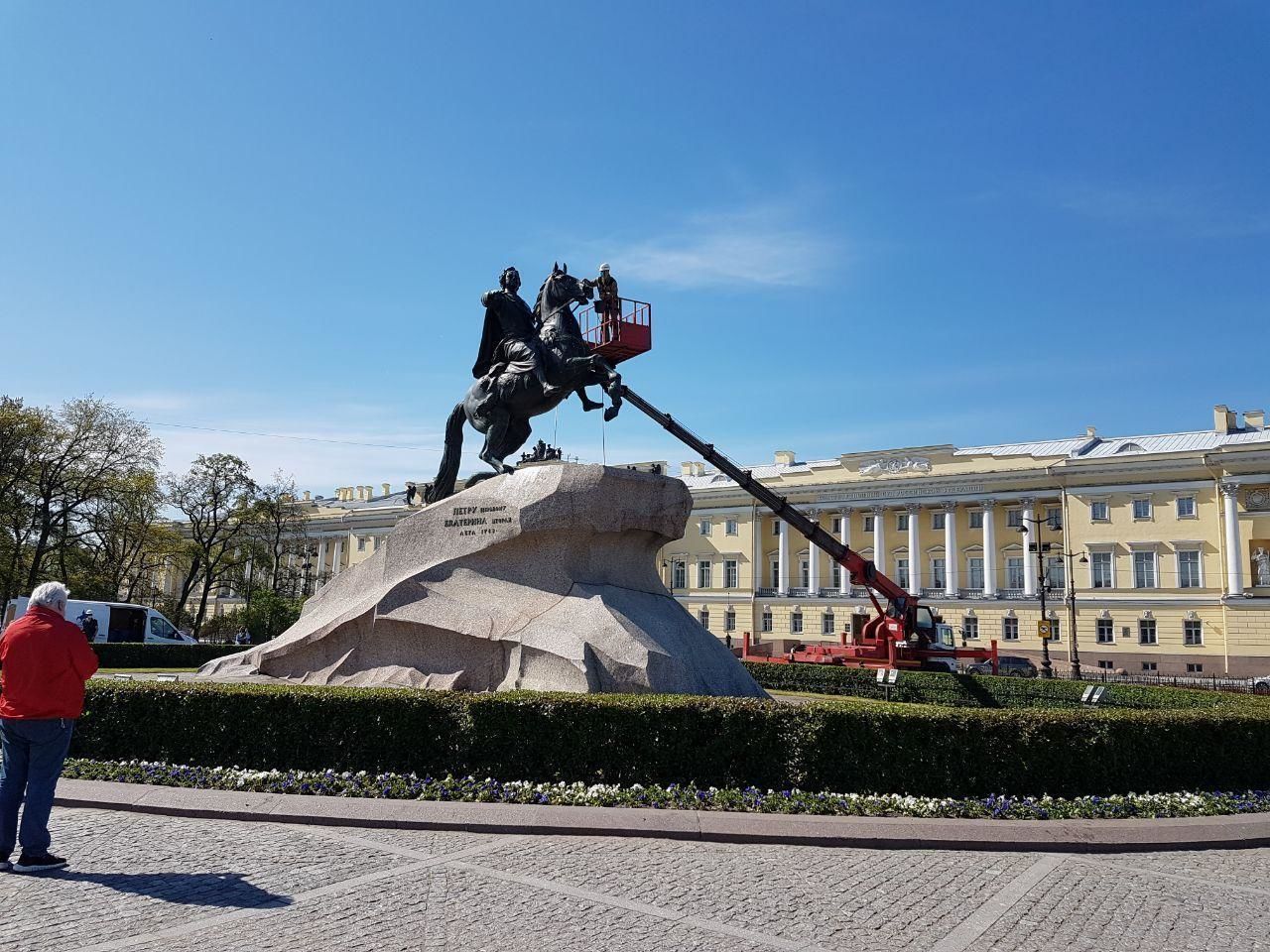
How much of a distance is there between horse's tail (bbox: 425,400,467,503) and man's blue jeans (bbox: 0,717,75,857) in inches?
385

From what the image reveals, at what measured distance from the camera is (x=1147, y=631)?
58875 mm

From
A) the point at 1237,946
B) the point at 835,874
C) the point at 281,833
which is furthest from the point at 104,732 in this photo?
the point at 1237,946

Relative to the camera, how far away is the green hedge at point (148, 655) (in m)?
28.1

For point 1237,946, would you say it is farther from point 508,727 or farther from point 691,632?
point 691,632

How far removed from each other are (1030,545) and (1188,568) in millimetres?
13617

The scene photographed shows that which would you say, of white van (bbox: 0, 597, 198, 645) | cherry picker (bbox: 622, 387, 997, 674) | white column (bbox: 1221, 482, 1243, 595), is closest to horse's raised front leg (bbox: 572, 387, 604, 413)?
cherry picker (bbox: 622, 387, 997, 674)

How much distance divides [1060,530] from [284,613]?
4732 centimetres

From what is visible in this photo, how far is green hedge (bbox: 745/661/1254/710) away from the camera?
67.4 feet

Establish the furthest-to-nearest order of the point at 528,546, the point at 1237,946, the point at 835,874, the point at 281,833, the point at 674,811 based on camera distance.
Result: the point at 528,546
the point at 674,811
the point at 281,833
the point at 835,874
the point at 1237,946

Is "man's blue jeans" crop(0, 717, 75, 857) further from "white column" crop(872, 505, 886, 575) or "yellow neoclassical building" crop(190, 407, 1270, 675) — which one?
"white column" crop(872, 505, 886, 575)

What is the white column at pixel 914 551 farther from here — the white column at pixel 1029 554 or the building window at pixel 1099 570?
the building window at pixel 1099 570

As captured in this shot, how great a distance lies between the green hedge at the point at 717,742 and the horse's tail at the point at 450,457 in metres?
6.59

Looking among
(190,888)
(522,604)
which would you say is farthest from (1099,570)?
(190,888)

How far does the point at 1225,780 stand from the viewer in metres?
9.84
